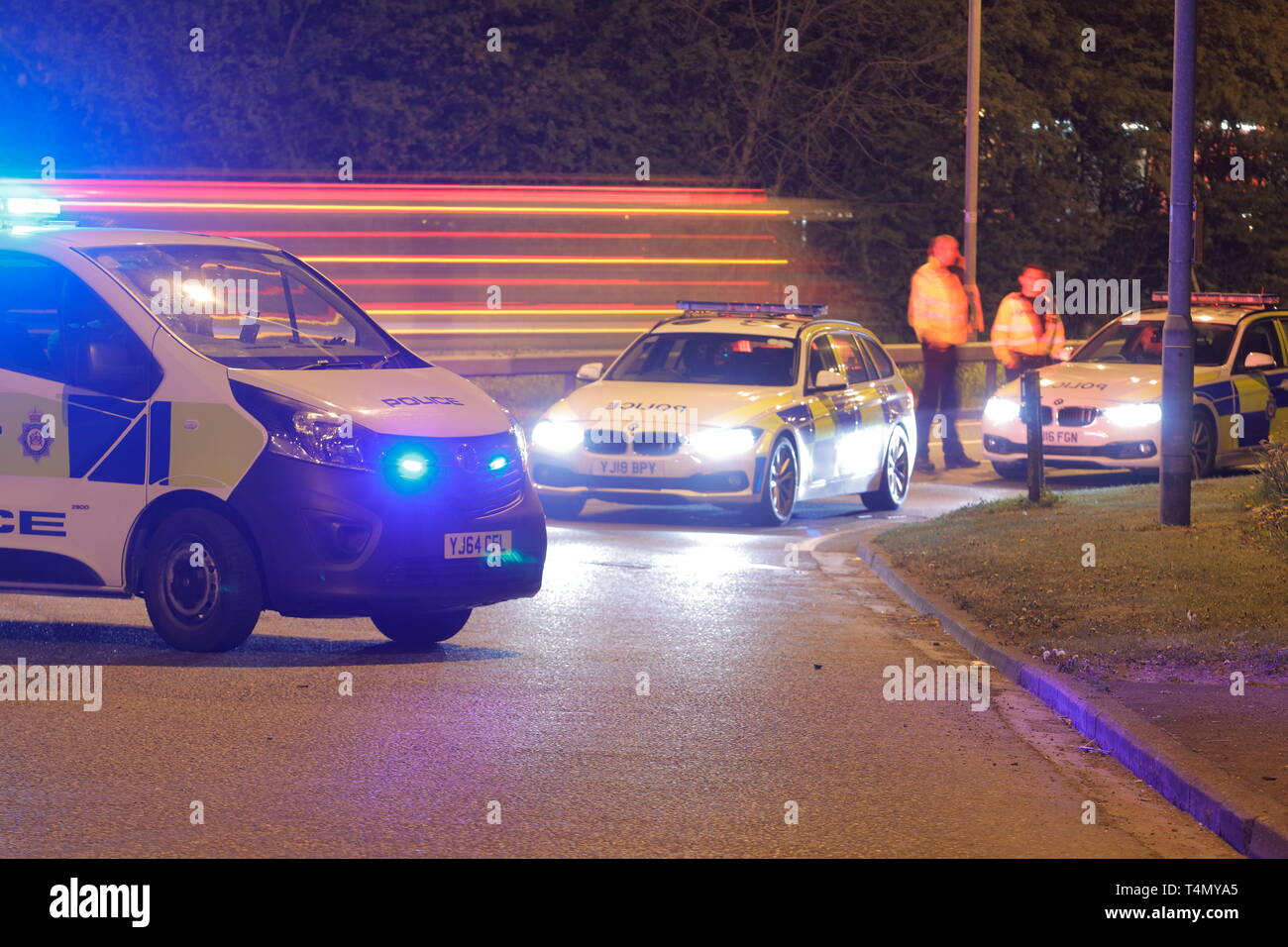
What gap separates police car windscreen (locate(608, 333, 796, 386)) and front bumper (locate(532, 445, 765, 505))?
1.20 meters

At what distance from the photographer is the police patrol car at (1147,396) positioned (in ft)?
63.7

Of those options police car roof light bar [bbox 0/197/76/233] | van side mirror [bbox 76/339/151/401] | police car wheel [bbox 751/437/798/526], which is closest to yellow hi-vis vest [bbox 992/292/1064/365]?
police car wheel [bbox 751/437/798/526]

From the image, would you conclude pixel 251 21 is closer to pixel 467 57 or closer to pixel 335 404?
pixel 467 57

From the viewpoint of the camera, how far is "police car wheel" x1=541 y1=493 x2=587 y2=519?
1706 centimetres

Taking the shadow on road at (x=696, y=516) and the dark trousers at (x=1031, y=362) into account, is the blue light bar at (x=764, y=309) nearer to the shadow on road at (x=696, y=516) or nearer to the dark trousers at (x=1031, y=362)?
the shadow on road at (x=696, y=516)

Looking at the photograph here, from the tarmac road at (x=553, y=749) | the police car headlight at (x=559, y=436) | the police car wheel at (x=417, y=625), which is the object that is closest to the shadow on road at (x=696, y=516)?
the police car headlight at (x=559, y=436)

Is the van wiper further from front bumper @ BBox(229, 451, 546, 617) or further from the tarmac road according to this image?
the tarmac road

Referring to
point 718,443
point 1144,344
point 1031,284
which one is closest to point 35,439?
point 718,443

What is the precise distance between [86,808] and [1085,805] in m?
3.48

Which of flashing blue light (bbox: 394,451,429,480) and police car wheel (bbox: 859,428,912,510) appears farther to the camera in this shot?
A: police car wheel (bbox: 859,428,912,510)

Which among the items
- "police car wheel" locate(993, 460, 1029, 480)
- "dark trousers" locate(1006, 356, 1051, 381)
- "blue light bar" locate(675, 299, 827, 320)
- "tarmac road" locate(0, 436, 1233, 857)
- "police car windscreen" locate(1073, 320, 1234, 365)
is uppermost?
"blue light bar" locate(675, 299, 827, 320)
